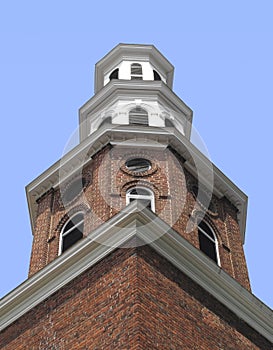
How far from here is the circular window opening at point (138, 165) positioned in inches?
926

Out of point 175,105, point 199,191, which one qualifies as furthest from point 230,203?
point 175,105

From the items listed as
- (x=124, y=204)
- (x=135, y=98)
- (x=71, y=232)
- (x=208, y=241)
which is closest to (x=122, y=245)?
(x=124, y=204)

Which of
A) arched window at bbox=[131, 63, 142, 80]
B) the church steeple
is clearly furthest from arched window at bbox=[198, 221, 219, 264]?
arched window at bbox=[131, 63, 142, 80]

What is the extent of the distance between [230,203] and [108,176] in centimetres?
446

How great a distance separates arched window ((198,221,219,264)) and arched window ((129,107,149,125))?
16.7ft

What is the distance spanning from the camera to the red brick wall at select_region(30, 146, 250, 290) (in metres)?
22.1

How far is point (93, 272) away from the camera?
725 inches

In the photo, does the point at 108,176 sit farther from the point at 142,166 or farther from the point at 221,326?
the point at 221,326

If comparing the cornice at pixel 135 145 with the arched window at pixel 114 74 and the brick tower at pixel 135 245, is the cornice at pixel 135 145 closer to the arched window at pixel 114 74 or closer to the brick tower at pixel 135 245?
the brick tower at pixel 135 245

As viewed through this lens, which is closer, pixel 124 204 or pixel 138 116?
pixel 124 204

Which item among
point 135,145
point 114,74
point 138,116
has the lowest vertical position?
point 135,145

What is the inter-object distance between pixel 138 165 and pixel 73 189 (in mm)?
2127

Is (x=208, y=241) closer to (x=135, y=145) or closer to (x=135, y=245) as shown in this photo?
(x=135, y=145)

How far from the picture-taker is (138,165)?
23750 millimetres
